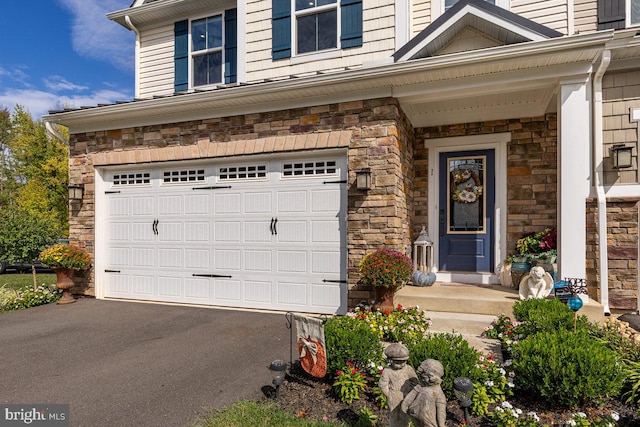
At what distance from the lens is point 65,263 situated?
643cm

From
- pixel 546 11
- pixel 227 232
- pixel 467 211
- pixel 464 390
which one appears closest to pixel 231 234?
pixel 227 232

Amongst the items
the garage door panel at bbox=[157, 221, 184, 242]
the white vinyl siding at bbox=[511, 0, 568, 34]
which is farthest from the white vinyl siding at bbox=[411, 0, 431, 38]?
the garage door panel at bbox=[157, 221, 184, 242]

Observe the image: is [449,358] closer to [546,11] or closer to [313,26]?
[546,11]

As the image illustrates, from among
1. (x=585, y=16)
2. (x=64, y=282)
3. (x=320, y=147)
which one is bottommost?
(x=64, y=282)

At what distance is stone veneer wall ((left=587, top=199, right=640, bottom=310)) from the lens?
4789 millimetres

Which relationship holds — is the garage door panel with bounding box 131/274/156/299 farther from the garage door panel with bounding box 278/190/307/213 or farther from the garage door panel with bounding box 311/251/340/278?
the garage door panel with bounding box 311/251/340/278

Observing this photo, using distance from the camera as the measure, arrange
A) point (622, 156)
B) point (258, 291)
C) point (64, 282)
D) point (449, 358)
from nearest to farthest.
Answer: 1. point (449, 358)
2. point (622, 156)
3. point (258, 291)
4. point (64, 282)

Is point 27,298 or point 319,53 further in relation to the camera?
point 319,53

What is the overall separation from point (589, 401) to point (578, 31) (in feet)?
18.2

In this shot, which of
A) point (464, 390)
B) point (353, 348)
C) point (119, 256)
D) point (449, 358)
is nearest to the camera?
point (464, 390)

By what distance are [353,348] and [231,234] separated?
3683 millimetres

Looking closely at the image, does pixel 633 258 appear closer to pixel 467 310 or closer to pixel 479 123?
pixel 467 310

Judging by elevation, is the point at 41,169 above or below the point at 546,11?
below

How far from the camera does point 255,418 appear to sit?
8.48 ft
